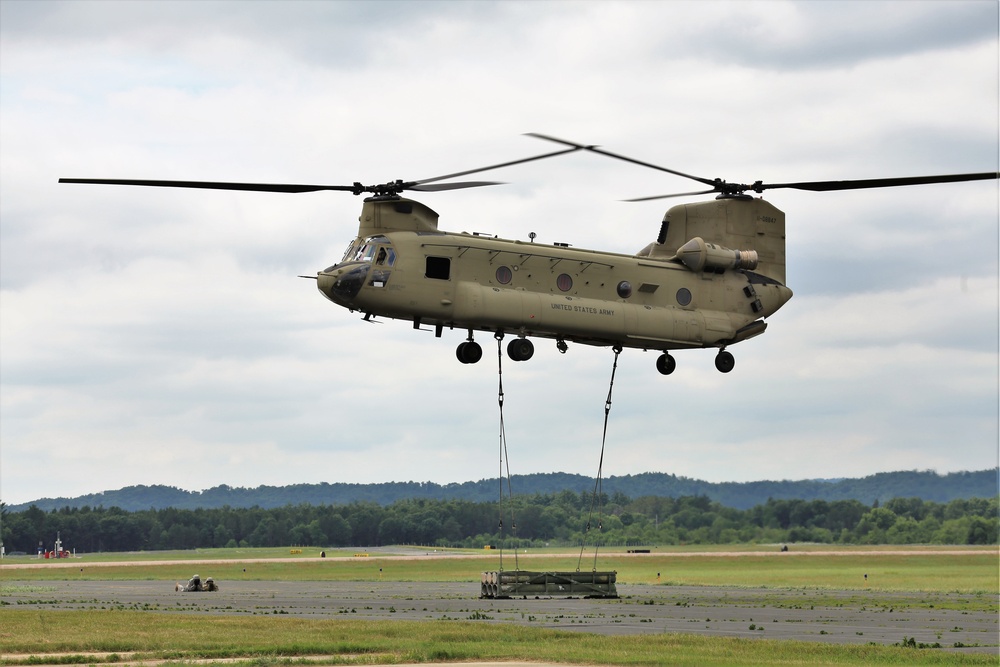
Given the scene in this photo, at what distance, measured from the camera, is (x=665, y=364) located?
41.2 m

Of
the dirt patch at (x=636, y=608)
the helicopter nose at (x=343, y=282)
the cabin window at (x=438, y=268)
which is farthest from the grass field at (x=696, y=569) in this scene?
the helicopter nose at (x=343, y=282)

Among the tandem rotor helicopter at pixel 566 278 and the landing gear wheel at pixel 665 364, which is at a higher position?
the tandem rotor helicopter at pixel 566 278

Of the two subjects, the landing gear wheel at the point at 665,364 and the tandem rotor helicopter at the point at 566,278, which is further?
the landing gear wheel at the point at 665,364

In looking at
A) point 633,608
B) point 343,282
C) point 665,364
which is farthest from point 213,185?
point 633,608

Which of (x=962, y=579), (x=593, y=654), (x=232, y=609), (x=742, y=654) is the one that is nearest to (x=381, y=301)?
(x=593, y=654)

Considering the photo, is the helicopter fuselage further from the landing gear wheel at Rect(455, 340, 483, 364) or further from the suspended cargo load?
the suspended cargo load

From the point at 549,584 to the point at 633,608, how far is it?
57.5 feet

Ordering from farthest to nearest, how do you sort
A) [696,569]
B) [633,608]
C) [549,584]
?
[696,569], [633,608], [549,584]

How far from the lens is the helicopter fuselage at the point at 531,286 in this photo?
3725 centimetres

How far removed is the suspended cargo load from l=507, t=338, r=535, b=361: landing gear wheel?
1080 centimetres

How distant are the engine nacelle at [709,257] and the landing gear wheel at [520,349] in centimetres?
643

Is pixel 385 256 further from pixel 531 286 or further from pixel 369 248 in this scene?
pixel 531 286

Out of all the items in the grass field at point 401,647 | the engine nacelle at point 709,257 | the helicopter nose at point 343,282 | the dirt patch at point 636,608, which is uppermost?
the engine nacelle at point 709,257

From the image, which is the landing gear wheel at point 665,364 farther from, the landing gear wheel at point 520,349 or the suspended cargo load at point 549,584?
the suspended cargo load at point 549,584
